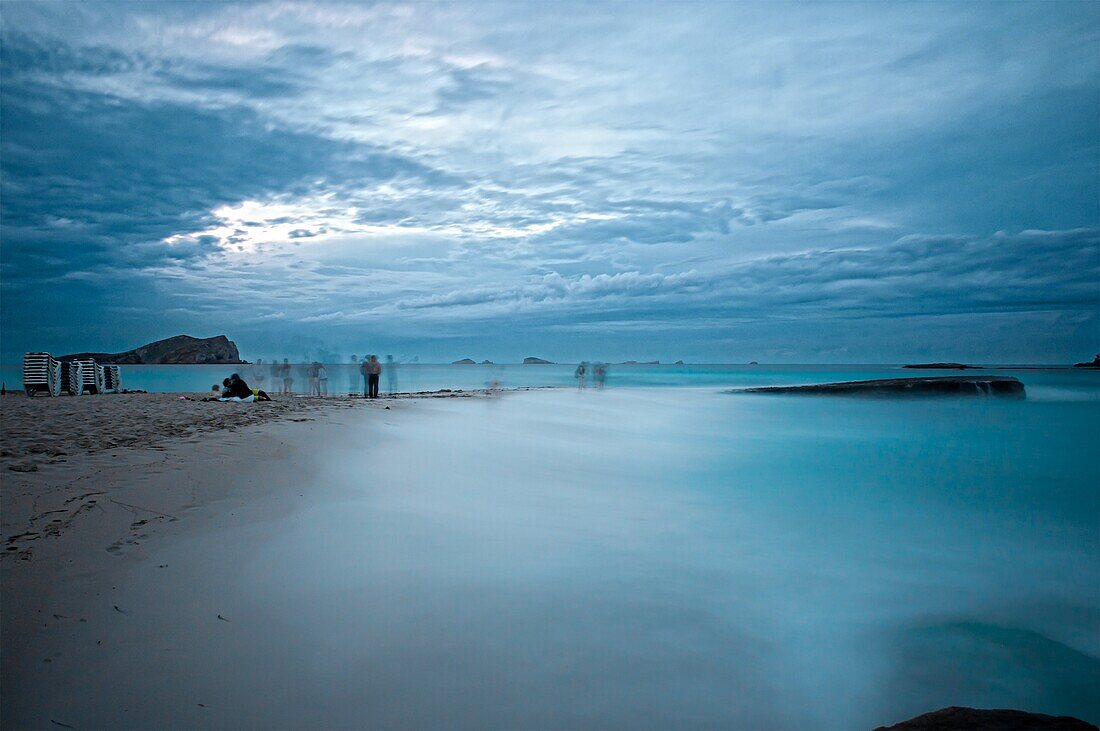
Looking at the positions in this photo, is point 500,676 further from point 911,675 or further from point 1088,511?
point 1088,511

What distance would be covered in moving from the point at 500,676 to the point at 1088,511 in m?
10.6

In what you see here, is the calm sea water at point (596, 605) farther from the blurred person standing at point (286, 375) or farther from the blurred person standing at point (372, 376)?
the blurred person standing at point (286, 375)

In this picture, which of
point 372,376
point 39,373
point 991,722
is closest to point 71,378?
point 39,373

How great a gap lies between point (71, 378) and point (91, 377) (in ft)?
6.51

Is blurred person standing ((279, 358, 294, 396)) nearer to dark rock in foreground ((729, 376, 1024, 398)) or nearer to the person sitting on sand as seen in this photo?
the person sitting on sand

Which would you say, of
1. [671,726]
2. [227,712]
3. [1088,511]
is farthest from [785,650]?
[1088,511]

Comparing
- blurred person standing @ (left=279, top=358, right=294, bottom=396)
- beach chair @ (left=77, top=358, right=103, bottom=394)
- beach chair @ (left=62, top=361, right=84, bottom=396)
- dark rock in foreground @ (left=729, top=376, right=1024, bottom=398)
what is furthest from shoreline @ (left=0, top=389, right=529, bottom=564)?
dark rock in foreground @ (left=729, top=376, right=1024, bottom=398)

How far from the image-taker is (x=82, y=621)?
3486 millimetres

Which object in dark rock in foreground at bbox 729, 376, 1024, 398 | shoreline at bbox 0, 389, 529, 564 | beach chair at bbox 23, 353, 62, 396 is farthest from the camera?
dark rock in foreground at bbox 729, 376, 1024, 398

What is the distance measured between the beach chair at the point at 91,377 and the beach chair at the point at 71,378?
79 centimetres

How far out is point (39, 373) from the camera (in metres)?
20.7

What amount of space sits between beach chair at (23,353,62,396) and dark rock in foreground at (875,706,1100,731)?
1047 inches

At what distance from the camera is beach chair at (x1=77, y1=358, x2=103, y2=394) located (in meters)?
23.7

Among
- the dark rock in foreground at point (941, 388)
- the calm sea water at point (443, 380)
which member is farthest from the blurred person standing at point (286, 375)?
the dark rock in foreground at point (941, 388)
